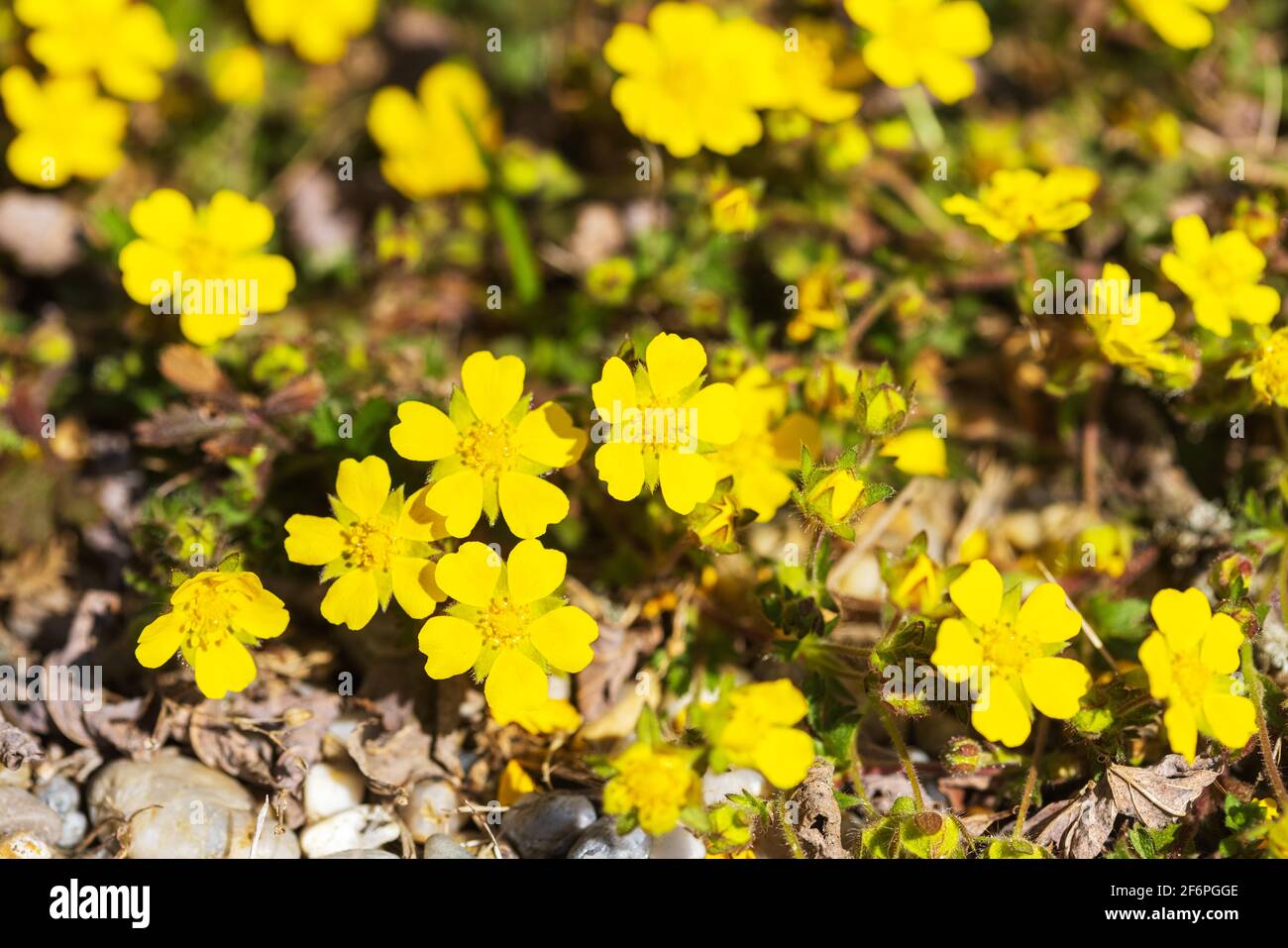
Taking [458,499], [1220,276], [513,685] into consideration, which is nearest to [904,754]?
[513,685]

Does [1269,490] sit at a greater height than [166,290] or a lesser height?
lesser

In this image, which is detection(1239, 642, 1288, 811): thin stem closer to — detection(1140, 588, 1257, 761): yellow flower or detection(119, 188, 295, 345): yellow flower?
detection(1140, 588, 1257, 761): yellow flower

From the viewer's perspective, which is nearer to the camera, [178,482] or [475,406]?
[475,406]

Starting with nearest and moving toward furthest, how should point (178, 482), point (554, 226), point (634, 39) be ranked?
1. point (178, 482)
2. point (634, 39)
3. point (554, 226)

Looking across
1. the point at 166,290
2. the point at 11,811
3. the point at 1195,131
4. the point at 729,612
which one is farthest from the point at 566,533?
the point at 1195,131

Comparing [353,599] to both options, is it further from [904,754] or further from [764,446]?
[904,754]

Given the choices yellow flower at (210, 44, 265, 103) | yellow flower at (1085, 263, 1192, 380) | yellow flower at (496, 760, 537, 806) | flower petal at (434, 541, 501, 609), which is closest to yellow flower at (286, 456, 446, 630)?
flower petal at (434, 541, 501, 609)

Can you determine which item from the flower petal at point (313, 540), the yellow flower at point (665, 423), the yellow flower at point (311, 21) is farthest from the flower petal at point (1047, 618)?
the yellow flower at point (311, 21)
